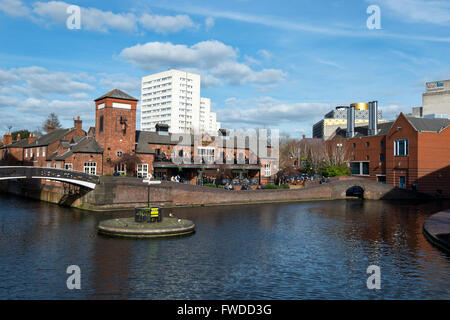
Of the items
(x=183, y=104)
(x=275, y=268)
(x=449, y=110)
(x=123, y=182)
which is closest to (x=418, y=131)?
(x=449, y=110)

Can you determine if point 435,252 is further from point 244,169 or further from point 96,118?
point 96,118

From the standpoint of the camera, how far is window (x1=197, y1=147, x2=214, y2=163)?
6281 centimetres

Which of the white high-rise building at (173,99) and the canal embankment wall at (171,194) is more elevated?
the white high-rise building at (173,99)

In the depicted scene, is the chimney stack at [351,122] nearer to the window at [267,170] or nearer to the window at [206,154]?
the window at [267,170]

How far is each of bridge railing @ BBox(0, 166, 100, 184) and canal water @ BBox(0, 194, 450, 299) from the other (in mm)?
5096

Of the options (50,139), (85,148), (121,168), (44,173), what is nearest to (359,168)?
(121,168)

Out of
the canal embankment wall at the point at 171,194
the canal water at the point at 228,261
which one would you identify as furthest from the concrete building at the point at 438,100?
the canal water at the point at 228,261

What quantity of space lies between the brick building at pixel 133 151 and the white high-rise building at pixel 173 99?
101 meters

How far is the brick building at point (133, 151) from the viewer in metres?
51.5

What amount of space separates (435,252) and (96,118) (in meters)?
45.7

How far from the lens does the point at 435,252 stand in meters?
24.3

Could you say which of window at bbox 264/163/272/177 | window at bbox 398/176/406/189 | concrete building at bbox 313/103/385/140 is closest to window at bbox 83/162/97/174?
window at bbox 264/163/272/177

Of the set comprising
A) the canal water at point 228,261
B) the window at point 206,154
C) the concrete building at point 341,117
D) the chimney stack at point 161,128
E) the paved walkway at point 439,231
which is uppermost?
the concrete building at point 341,117

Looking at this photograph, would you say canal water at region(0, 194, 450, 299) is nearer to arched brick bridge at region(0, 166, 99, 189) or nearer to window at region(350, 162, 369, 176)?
arched brick bridge at region(0, 166, 99, 189)
